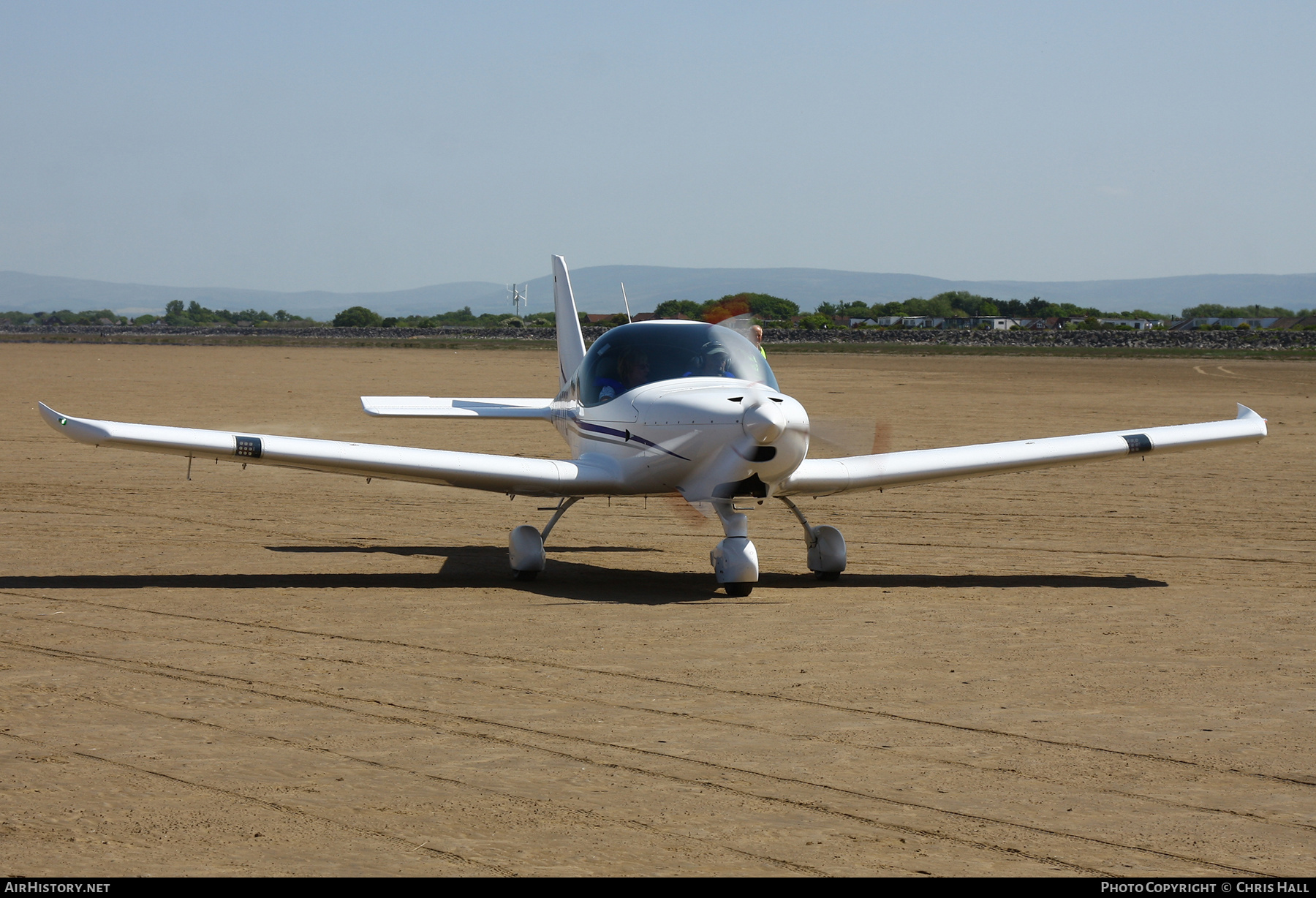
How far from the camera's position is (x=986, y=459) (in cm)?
1166

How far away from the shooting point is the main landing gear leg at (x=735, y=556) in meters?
9.85

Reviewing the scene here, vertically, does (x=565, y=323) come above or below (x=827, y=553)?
above

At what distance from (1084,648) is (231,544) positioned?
8.11m

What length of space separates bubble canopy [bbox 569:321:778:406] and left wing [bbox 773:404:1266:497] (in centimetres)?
102

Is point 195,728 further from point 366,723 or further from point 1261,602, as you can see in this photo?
point 1261,602

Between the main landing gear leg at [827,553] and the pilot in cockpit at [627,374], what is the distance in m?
1.61

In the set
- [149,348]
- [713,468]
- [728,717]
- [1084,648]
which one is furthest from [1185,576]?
[149,348]

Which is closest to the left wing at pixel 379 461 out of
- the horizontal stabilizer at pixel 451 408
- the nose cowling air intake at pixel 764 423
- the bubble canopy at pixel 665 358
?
the bubble canopy at pixel 665 358

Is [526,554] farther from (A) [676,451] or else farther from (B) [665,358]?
(B) [665,358]

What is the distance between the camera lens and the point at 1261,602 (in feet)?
31.7

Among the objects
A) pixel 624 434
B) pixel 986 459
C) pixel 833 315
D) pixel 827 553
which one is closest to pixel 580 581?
pixel 624 434

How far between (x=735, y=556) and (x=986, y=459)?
3.12 m

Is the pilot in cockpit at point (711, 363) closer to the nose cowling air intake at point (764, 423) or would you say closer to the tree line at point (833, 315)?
the nose cowling air intake at point (764, 423)

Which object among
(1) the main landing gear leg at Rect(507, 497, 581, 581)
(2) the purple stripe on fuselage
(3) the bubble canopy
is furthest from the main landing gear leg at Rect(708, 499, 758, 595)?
(1) the main landing gear leg at Rect(507, 497, 581, 581)
